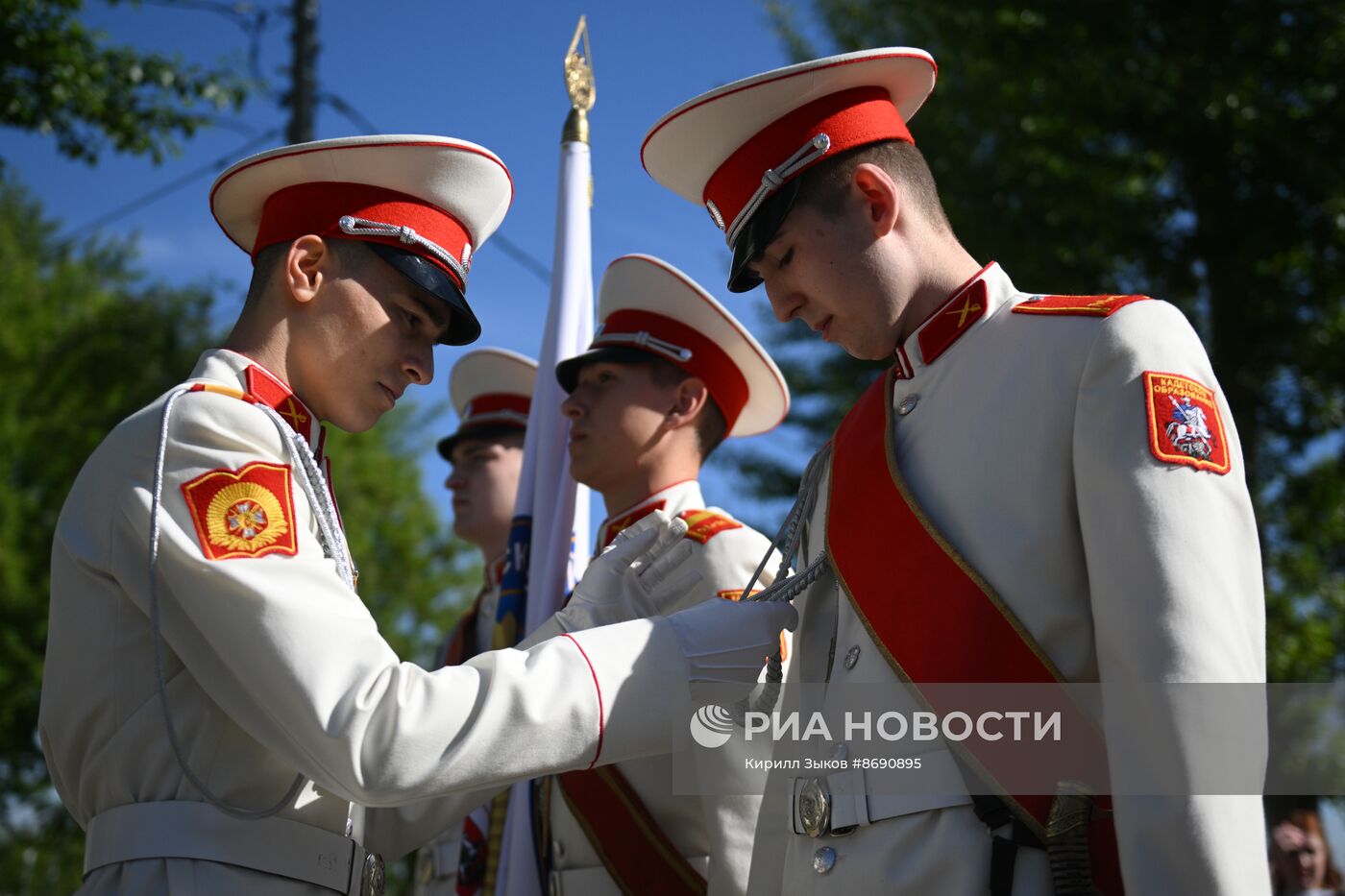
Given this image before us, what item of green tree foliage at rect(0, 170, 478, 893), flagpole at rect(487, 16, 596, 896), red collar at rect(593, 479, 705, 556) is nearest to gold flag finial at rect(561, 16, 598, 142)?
flagpole at rect(487, 16, 596, 896)

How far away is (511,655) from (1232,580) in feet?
4.18

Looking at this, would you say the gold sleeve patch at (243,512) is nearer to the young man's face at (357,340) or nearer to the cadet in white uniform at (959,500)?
the young man's face at (357,340)

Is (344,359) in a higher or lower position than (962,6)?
lower

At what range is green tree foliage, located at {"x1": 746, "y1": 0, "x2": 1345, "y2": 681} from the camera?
34.1 feet

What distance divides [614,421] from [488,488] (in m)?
1.93

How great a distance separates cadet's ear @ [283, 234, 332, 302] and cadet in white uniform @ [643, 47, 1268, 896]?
2.57 ft

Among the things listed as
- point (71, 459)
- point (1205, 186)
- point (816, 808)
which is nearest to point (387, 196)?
point (816, 808)

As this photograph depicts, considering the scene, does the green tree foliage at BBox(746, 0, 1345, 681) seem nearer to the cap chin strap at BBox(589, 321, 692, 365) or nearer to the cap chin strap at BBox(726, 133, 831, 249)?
the cap chin strap at BBox(589, 321, 692, 365)

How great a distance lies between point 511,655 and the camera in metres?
2.49

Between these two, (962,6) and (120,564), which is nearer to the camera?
(120,564)

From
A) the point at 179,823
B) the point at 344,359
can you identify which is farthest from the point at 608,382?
the point at 179,823

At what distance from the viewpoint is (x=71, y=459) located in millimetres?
18141

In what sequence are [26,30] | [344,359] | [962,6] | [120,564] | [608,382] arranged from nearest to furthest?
1. [120,564]
2. [344,359]
3. [608,382]
4. [26,30]
5. [962,6]

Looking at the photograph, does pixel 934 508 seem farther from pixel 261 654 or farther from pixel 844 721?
pixel 261 654
